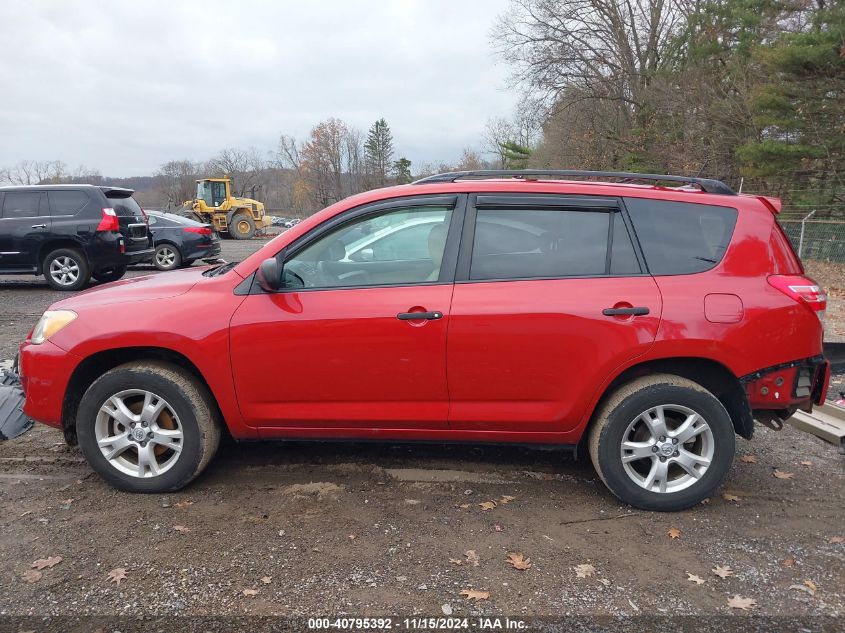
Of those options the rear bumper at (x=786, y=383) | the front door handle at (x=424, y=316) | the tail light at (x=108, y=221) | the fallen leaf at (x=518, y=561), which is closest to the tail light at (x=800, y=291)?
the rear bumper at (x=786, y=383)

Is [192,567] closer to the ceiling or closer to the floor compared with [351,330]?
closer to the floor

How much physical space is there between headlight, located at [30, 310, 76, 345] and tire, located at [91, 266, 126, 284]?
8508mm

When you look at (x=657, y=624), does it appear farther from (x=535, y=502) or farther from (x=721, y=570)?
(x=535, y=502)

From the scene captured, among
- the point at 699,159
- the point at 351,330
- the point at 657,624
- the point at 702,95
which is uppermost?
the point at 702,95

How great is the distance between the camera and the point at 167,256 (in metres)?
14.4

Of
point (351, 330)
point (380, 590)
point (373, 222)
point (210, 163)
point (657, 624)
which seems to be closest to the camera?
point (657, 624)

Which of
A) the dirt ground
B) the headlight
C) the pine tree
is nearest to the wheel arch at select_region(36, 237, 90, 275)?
the dirt ground

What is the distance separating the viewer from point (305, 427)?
3.45 m

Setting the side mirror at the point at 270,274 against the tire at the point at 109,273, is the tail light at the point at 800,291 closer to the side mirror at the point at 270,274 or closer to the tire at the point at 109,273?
the side mirror at the point at 270,274

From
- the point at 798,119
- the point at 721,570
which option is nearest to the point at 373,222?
the point at 721,570

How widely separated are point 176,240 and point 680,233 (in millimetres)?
13345

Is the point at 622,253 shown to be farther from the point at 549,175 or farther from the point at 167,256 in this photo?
the point at 167,256

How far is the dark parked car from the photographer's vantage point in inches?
562

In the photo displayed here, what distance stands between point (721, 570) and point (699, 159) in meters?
20.0
